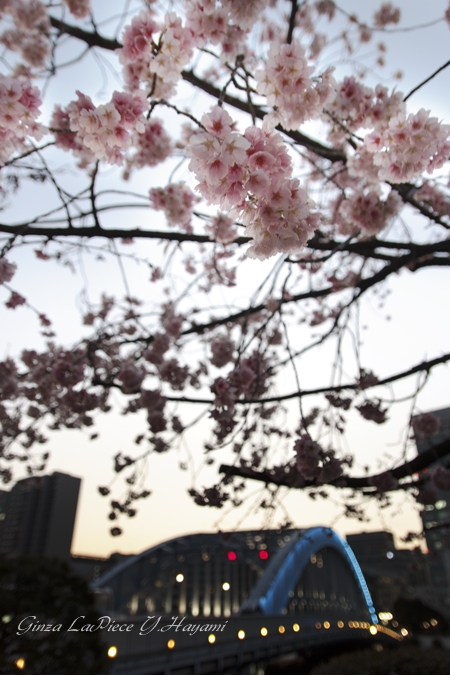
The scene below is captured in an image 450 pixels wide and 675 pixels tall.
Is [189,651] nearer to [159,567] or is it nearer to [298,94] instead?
[298,94]

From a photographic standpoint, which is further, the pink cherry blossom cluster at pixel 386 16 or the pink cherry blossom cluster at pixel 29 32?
the pink cherry blossom cluster at pixel 386 16

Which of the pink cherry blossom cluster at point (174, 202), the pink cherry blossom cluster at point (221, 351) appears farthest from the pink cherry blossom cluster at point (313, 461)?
the pink cherry blossom cluster at point (174, 202)

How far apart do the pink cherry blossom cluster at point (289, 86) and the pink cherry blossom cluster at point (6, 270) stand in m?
2.09

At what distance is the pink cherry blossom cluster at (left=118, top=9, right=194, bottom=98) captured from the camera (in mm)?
1767

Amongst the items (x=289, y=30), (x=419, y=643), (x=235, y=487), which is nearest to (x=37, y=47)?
(x=289, y=30)

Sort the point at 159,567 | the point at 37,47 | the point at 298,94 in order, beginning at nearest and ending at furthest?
the point at 298,94 → the point at 37,47 → the point at 159,567

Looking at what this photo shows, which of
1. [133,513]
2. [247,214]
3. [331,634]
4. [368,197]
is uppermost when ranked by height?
[368,197]

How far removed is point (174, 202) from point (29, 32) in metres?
1.34

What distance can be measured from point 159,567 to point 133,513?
2971 centimetres

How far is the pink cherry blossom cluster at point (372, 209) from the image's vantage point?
2.38 metres

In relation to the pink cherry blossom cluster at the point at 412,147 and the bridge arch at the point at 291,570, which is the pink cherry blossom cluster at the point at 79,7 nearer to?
the pink cherry blossom cluster at the point at 412,147

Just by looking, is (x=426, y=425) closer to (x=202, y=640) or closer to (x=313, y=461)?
(x=313, y=461)

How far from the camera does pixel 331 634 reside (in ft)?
72.5

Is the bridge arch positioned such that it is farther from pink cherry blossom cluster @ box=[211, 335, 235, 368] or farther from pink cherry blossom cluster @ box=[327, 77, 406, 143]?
pink cherry blossom cluster @ box=[327, 77, 406, 143]
